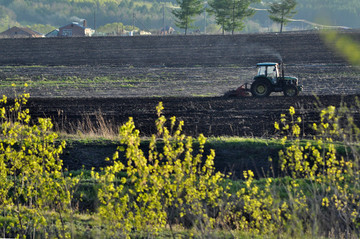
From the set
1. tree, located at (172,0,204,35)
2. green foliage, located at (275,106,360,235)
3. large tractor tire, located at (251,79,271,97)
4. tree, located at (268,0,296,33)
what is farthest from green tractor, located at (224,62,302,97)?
tree, located at (172,0,204,35)

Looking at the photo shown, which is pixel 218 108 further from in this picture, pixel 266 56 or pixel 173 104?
pixel 266 56

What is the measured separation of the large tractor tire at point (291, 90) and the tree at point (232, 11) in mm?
40686

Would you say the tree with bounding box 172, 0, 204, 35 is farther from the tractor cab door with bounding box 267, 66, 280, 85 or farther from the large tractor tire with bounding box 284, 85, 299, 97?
the large tractor tire with bounding box 284, 85, 299, 97

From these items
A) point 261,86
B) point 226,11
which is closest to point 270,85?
point 261,86

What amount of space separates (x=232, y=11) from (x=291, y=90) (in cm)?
4208

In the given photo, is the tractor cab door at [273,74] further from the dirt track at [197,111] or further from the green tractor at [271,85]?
the dirt track at [197,111]

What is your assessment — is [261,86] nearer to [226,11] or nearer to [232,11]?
[226,11]

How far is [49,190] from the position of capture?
9.33 metres

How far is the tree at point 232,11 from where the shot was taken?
64875mm

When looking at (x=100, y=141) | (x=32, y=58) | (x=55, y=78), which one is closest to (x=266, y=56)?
(x=55, y=78)

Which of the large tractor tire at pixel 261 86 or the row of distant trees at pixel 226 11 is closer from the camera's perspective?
the large tractor tire at pixel 261 86

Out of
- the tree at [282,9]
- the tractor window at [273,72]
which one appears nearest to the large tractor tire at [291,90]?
the tractor window at [273,72]

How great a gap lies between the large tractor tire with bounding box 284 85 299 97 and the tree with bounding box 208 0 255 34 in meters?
40.7

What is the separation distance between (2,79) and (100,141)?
2425cm
